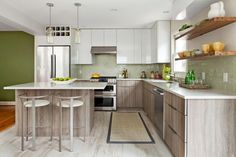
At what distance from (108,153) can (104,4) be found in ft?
9.10

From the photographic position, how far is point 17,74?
685 centimetres

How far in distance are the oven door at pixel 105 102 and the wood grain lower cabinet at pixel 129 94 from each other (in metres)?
0.20

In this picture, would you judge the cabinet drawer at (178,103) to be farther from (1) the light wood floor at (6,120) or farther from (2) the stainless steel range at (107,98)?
(1) the light wood floor at (6,120)

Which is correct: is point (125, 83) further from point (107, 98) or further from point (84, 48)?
point (84, 48)

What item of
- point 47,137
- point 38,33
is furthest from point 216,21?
point 38,33

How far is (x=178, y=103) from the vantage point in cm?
244

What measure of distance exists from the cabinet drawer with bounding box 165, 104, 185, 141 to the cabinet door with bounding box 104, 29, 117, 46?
3.58 meters

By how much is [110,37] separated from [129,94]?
1.84 metres

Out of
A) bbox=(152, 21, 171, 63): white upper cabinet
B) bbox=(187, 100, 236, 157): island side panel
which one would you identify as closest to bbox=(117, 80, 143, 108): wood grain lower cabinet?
bbox=(152, 21, 171, 63): white upper cabinet

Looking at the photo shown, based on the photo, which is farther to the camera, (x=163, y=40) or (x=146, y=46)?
(x=146, y=46)

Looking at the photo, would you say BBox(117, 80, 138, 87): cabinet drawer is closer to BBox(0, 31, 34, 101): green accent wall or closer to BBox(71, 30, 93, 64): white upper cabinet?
BBox(71, 30, 93, 64): white upper cabinet

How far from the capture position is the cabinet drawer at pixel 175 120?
7.52 ft

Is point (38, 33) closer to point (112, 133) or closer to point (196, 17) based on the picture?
point (112, 133)

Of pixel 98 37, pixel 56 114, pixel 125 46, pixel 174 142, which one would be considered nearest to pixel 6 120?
pixel 56 114
